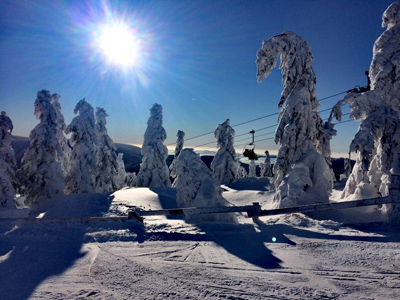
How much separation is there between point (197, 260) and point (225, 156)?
29.1 m

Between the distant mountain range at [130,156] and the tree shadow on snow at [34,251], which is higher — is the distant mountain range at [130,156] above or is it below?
above

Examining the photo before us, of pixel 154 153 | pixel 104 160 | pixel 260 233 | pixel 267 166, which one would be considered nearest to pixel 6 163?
pixel 104 160

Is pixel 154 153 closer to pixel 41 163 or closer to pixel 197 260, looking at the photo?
pixel 41 163

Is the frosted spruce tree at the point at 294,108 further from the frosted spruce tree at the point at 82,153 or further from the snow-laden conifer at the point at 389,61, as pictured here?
the frosted spruce tree at the point at 82,153

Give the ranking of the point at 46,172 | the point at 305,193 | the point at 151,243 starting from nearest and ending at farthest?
the point at 151,243 < the point at 305,193 < the point at 46,172

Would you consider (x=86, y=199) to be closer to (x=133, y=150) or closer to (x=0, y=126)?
(x=0, y=126)

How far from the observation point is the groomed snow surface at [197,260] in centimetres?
331

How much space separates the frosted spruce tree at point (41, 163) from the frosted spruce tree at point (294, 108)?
1735cm

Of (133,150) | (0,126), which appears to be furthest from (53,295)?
(133,150)

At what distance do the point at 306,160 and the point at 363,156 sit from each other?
407cm

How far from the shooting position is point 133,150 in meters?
102

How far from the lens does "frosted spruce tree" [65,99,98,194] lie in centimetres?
2156

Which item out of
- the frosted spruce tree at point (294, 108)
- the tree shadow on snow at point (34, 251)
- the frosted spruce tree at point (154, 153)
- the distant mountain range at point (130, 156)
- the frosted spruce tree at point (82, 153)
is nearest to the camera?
the tree shadow on snow at point (34, 251)

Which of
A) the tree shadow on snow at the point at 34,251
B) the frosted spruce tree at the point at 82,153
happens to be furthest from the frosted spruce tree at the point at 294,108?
the frosted spruce tree at the point at 82,153
